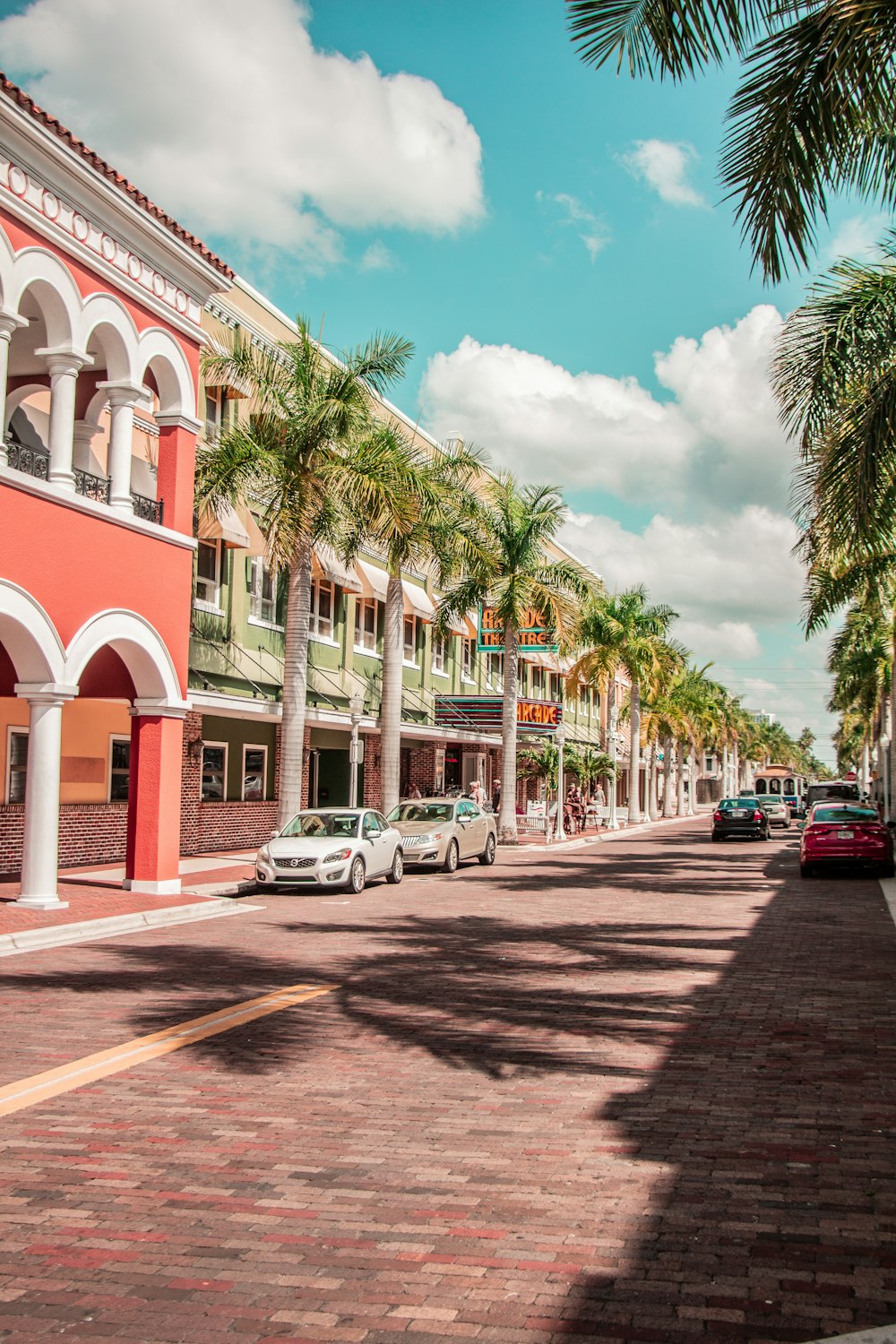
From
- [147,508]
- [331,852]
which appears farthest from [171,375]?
[331,852]

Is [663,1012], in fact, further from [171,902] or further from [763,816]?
[763,816]

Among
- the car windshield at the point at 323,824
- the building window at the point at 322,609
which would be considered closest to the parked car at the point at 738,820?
the building window at the point at 322,609

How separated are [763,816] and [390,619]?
20047 mm

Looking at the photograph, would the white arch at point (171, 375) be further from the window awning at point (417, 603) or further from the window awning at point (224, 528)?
the window awning at point (417, 603)

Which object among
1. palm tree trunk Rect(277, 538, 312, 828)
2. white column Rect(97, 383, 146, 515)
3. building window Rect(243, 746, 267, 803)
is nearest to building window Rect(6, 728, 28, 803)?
palm tree trunk Rect(277, 538, 312, 828)

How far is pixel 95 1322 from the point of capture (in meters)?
A: 4.20

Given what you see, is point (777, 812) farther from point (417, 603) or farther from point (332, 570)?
point (332, 570)

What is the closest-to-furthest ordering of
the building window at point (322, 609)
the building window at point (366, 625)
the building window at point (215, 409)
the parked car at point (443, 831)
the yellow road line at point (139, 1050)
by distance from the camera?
the yellow road line at point (139, 1050) < the parked car at point (443, 831) < the building window at point (215, 409) < the building window at point (322, 609) < the building window at point (366, 625)

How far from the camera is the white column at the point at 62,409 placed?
15.9m

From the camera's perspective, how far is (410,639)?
3825cm

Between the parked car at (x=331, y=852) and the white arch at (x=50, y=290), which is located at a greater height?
the white arch at (x=50, y=290)

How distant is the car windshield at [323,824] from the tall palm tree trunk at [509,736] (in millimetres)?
12505

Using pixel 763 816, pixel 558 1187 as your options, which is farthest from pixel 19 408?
pixel 763 816

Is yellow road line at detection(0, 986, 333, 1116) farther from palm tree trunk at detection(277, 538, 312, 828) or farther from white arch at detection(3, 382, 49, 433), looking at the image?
palm tree trunk at detection(277, 538, 312, 828)
